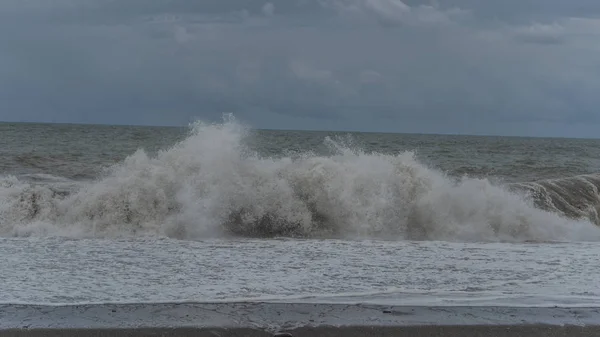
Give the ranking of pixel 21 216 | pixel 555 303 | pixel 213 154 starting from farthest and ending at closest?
pixel 213 154 < pixel 21 216 < pixel 555 303

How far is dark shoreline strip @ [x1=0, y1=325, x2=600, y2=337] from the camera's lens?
432 centimetres

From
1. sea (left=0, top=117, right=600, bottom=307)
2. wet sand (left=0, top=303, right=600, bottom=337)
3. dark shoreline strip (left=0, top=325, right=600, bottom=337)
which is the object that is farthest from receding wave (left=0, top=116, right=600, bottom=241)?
dark shoreline strip (left=0, top=325, right=600, bottom=337)

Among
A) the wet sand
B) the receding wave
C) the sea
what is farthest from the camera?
the receding wave

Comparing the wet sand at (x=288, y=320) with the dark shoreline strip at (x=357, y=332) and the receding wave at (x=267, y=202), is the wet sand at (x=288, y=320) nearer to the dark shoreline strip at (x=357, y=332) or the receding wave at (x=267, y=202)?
the dark shoreline strip at (x=357, y=332)

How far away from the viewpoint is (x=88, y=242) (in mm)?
8391

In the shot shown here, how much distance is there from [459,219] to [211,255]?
15.3 ft

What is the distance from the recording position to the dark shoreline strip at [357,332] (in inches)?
170

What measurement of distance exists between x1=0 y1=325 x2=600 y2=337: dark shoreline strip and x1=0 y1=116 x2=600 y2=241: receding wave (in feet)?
16.3

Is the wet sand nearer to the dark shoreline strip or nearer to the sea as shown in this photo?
the dark shoreline strip

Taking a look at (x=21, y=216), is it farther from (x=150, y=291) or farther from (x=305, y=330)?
(x=305, y=330)

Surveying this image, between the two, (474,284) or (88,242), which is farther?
(88,242)

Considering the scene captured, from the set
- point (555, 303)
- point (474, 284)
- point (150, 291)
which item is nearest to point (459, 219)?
point (474, 284)

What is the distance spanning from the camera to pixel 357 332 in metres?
4.48

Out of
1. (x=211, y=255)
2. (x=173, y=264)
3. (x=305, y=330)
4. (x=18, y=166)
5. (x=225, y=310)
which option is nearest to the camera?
(x=305, y=330)
